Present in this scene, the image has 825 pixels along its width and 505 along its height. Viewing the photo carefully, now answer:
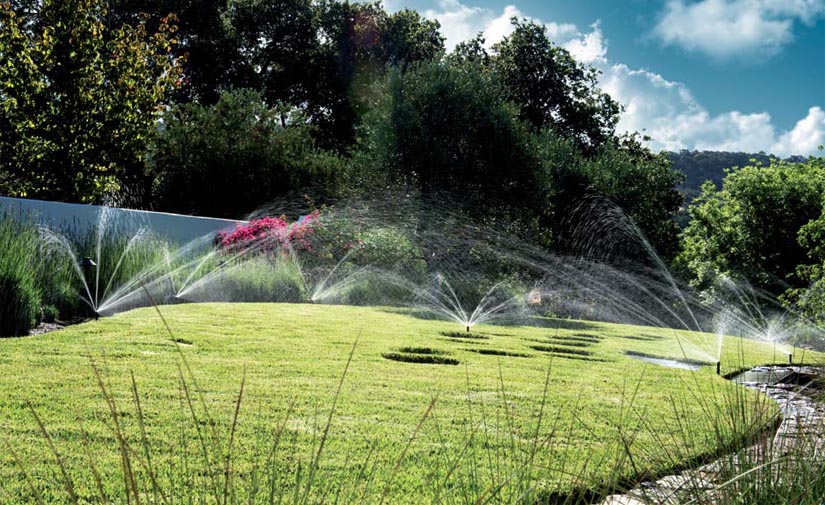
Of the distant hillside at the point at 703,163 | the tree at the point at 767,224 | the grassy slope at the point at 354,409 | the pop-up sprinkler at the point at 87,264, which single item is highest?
the distant hillside at the point at 703,163

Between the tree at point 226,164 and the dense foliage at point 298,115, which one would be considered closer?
the dense foliage at point 298,115

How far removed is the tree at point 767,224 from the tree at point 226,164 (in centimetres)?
1025

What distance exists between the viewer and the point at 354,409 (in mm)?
4168

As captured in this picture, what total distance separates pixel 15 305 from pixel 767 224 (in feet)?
48.6

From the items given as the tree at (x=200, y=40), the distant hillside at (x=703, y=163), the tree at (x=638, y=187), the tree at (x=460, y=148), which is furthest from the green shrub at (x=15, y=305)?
the distant hillside at (x=703, y=163)

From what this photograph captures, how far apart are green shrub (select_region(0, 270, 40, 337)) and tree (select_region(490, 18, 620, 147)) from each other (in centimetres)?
2232

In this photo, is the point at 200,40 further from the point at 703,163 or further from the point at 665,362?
the point at 703,163

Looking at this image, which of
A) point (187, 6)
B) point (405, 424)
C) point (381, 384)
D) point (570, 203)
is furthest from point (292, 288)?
point (187, 6)

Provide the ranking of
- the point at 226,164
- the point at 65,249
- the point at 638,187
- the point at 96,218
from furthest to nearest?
the point at 638,187 → the point at 226,164 → the point at 96,218 → the point at 65,249

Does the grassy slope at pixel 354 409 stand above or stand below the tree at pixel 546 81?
below

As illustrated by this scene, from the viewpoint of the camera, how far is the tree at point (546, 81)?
2697cm

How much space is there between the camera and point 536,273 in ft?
62.4

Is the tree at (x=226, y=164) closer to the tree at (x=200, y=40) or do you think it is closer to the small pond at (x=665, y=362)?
the tree at (x=200, y=40)

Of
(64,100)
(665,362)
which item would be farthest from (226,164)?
(665,362)
